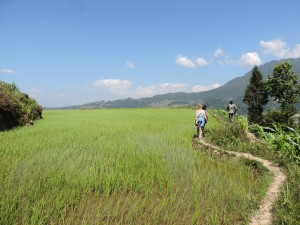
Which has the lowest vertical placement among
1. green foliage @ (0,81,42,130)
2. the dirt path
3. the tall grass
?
the dirt path

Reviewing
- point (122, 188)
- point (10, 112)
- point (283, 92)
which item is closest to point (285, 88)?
Answer: point (283, 92)

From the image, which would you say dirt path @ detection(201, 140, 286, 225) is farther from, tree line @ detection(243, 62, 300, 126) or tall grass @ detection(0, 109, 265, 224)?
tree line @ detection(243, 62, 300, 126)

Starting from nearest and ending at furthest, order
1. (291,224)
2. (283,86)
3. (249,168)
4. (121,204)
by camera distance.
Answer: (291,224) → (121,204) → (249,168) → (283,86)

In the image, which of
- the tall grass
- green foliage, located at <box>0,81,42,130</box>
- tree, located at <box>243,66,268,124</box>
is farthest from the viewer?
tree, located at <box>243,66,268,124</box>

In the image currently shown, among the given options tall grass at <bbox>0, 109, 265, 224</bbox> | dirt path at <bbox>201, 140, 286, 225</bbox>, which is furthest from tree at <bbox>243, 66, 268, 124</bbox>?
tall grass at <bbox>0, 109, 265, 224</bbox>

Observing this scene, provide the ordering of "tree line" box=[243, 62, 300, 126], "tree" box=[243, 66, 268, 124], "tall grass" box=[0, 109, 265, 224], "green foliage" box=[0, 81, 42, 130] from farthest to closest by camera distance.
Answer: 1. "tree" box=[243, 66, 268, 124]
2. "tree line" box=[243, 62, 300, 126]
3. "green foliage" box=[0, 81, 42, 130]
4. "tall grass" box=[0, 109, 265, 224]

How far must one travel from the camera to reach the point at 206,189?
6.04 m

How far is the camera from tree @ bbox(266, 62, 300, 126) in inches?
1358

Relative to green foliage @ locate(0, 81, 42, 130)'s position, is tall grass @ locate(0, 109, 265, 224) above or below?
below

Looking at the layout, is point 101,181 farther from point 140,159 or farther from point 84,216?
point 140,159

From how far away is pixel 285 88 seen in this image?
1394 inches

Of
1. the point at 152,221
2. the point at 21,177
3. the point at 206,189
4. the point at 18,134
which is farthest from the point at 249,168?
the point at 18,134

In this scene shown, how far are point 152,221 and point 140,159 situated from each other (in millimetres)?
3394

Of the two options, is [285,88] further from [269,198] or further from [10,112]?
[269,198]
